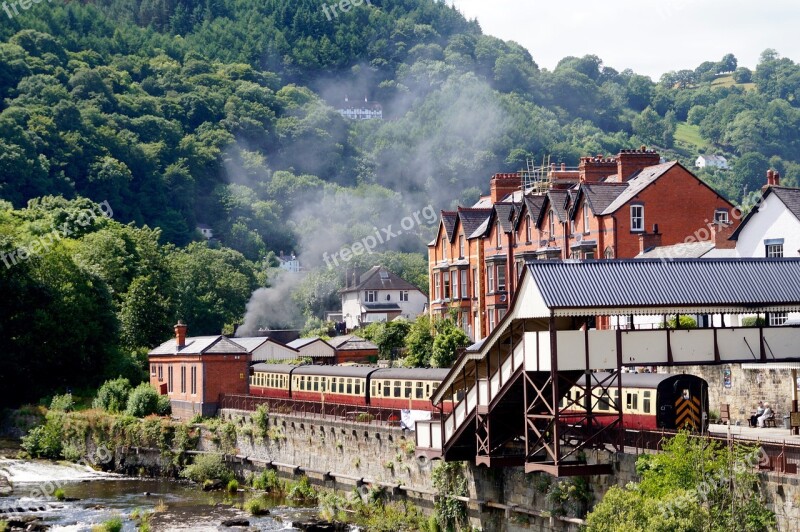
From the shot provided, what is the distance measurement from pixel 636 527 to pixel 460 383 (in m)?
10.5

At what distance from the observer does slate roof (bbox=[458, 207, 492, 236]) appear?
6988cm

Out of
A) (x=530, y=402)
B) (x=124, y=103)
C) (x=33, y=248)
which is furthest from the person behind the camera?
(x=124, y=103)

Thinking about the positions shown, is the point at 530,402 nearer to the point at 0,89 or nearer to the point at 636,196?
the point at 636,196

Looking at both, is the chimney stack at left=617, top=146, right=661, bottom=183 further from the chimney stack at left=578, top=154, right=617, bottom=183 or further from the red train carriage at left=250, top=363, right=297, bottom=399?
the red train carriage at left=250, top=363, right=297, bottom=399

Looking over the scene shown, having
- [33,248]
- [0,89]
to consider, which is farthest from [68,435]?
[0,89]

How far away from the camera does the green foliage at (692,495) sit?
25.7 m

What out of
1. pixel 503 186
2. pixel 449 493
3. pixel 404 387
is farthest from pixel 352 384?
pixel 503 186

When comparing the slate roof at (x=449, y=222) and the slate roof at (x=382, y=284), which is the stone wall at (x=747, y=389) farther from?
the slate roof at (x=382, y=284)

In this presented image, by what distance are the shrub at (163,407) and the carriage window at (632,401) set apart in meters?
32.7

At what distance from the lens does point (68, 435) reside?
2429 inches

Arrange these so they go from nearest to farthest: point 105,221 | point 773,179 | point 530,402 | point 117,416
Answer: point 530,402, point 773,179, point 117,416, point 105,221

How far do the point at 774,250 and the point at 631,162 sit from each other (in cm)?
1982

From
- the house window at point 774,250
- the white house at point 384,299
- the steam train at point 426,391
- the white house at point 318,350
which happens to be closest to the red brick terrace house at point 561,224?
the white house at point 318,350

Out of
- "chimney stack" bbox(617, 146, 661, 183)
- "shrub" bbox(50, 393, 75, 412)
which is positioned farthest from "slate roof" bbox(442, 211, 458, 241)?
"shrub" bbox(50, 393, 75, 412)
